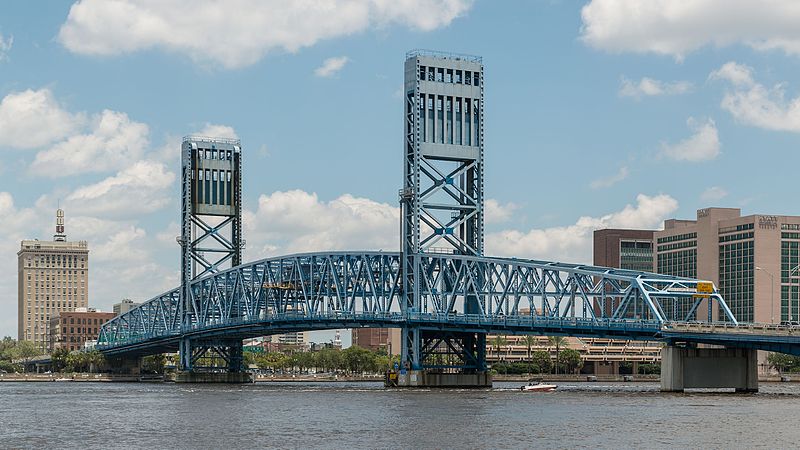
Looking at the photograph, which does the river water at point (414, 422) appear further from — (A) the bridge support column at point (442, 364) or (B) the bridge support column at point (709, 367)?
(A) the bridge support column at point (442, 364)

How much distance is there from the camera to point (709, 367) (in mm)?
142125

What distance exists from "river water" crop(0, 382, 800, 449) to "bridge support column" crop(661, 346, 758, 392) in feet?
6.37

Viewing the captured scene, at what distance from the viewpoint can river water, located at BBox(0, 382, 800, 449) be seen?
89562 mm

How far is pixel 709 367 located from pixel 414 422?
46.4 meters

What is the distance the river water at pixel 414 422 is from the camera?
8956 centimetres

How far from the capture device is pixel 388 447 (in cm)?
8656

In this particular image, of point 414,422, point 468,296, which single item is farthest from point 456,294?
point 414,422

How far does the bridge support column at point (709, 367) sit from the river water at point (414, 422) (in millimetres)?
1942

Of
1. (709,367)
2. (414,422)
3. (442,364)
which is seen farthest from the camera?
(442,364)

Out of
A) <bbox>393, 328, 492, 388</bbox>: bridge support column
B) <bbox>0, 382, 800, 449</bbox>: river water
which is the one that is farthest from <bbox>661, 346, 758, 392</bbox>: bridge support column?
<bbox>393, 328, 492, 388</bbox>: bridge support column

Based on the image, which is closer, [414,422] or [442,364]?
[414,422]

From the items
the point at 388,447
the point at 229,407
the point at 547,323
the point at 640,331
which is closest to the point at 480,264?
the point at 547,323

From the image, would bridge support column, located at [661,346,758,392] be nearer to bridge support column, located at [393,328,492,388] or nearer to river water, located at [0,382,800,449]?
river water, located at [0,382,800,449]

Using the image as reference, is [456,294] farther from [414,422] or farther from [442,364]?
[414,422]
